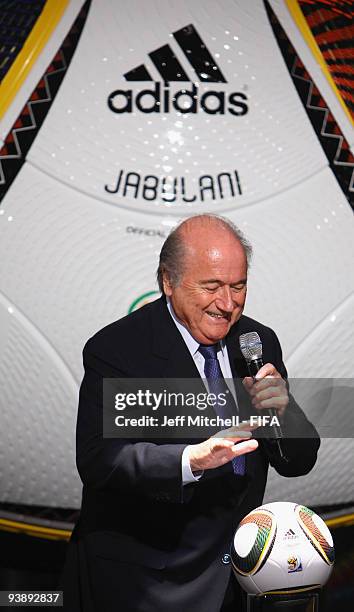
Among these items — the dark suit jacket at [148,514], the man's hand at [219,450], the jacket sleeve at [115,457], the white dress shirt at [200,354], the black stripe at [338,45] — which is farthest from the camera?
the black stripe at [338,45]

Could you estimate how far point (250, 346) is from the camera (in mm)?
1900

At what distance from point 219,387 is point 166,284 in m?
0.27

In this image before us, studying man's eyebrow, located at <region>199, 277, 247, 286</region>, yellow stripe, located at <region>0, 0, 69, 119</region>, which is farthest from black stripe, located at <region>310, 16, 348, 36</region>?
man's eyebrow, located at <region>199, 277, 247, 286</region>

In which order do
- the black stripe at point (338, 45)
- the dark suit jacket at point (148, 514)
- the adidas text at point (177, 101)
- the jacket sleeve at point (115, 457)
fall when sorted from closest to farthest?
the jacket sleeve at point (115, 457), the dark suit jacket at point (148, 514), the adidas text at point (177, 101), the black stripe at point (338, 45)

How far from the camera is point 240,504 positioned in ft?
6.64

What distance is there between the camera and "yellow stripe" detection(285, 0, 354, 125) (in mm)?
2365

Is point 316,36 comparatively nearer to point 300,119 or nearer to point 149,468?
point 300,119

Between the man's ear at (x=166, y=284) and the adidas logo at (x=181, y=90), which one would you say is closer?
the man's ear at (x=166, y=284)

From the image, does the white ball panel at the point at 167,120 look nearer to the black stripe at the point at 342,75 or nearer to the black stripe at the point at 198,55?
the black stripe at the point at 198,55

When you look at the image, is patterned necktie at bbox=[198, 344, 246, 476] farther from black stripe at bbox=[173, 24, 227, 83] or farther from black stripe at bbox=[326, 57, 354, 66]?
→ black stripe at bbox=[326, 57, 354, 66]

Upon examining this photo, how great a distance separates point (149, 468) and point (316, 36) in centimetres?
128

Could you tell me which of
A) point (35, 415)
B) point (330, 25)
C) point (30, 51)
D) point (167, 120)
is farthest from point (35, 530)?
point (330, 25)

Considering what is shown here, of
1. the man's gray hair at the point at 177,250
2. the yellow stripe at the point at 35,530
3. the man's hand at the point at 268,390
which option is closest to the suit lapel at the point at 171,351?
the man's gray hair at the point at 177,250

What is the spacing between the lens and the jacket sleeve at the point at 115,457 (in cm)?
179
